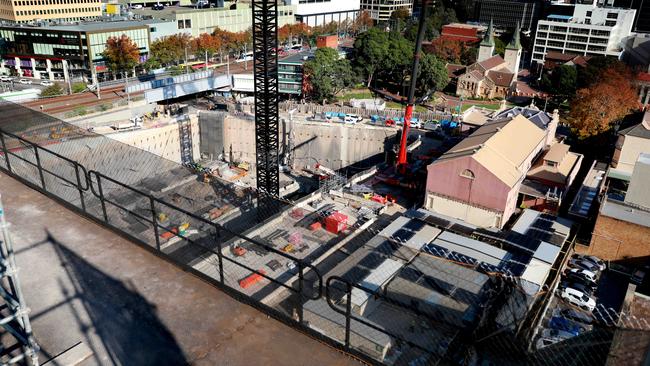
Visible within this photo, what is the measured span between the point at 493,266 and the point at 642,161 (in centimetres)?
878

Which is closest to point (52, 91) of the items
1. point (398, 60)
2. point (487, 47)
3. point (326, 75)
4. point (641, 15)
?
point (326, 75)

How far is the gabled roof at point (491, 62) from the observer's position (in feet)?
163

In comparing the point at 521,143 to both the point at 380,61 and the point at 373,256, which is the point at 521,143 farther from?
the point at 380,61

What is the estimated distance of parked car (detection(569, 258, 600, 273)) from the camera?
65.9ft

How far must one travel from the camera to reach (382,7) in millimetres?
90562

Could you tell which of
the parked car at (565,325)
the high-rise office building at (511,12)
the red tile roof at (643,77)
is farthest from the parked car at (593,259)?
the high-rise office building at (511,12)

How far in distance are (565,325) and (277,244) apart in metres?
10.3

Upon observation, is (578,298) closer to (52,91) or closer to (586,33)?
(52,91)

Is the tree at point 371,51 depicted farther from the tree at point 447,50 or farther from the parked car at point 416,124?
the parked car at point 416,124

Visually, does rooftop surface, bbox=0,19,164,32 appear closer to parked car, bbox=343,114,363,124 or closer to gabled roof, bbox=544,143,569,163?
parked car, bbox=343,114,363,124

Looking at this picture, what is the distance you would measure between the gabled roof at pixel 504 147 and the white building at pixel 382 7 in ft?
222

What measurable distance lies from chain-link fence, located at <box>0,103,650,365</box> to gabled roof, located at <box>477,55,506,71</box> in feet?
98.5

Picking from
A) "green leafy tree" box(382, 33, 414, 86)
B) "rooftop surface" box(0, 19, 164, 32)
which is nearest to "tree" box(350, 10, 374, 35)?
"green leafy tree" box(382, 33, 414, 86)

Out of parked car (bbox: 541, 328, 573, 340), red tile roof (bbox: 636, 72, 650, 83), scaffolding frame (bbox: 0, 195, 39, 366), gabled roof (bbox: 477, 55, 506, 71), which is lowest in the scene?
parked car (bbox: 541, 328, 573, 340)
